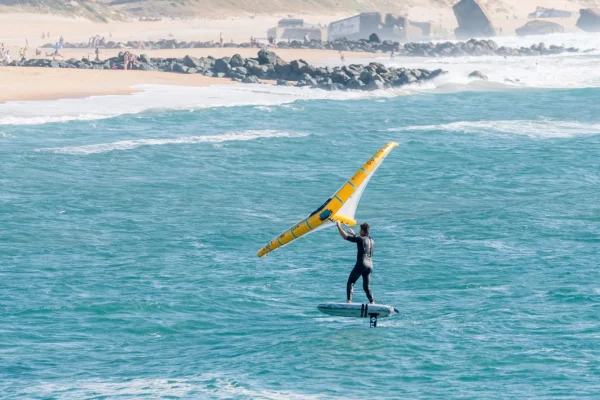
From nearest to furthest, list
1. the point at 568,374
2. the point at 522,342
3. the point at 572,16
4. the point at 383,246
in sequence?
the point at 568,374 < the point at 522,342 < the point at 383,246 < the point at 572,16

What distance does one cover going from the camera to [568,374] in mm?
16875

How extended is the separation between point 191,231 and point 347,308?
8684 mm

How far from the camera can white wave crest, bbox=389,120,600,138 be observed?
43659mm

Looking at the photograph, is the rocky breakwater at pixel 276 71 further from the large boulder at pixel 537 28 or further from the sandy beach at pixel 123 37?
the large boulder at pixel 537 28

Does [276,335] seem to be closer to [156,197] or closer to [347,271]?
[347,271]

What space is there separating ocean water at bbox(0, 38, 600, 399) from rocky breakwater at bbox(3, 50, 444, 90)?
15.9 meters

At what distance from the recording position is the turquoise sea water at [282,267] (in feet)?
56.1

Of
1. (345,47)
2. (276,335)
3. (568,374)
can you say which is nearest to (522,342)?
(568,374)

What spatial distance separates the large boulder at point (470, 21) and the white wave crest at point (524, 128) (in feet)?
254

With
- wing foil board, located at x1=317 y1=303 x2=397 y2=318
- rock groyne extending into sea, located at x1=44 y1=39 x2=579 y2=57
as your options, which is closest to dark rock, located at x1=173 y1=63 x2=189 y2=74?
rock groyne extending into sea, located at x1=44 y1=39 x2=579 y2=57

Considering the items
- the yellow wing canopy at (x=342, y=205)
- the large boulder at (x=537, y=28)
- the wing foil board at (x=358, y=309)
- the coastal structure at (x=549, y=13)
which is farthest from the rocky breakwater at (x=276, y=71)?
the coastal structure at (x=549, y=13)

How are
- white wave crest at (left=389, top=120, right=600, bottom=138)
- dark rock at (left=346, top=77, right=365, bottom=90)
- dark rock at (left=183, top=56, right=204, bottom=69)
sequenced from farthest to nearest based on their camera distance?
dark rock at (left=183, top=56, right=204, bottom=69) → dark rock at (left=346, top=77, right=365, bottom=90) → white wave crest at (left=389, top=120, right=600, bottom=138)

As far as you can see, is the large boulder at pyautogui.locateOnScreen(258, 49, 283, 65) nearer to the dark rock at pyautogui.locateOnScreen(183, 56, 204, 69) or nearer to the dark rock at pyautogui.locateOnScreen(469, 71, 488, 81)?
the dark rock at pyautogui.locateOnScreen(183, 56, 204, 69)

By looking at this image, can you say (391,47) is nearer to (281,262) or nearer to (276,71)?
(276,71)
